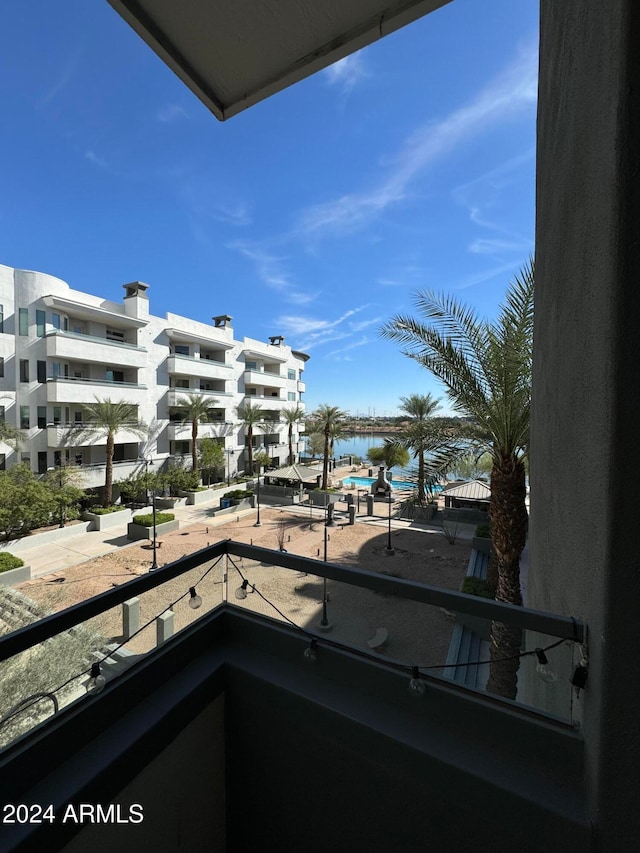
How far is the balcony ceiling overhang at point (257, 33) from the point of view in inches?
99.5

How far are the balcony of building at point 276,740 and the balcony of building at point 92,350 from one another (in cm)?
2128

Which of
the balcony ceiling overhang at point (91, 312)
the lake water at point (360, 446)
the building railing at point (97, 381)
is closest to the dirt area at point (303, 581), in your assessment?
the lake water at point (360, 446)

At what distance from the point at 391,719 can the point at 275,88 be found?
457 cm

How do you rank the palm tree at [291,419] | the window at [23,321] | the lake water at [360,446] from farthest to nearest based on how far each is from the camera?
1. the palm tree at [291,419]
2. the lake water at [360,446]
3. the window at [23,321]

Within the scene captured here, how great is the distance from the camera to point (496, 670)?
2.29 m

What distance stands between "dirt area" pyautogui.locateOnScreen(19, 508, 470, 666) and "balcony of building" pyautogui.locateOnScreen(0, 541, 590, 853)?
101mm

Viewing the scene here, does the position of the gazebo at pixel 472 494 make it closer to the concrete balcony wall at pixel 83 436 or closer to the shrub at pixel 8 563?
the shrub at pixel 8 563

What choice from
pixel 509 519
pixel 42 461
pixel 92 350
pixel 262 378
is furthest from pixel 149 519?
pixel 262 378

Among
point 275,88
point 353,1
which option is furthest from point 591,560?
point 275,88

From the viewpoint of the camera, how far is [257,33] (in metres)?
2.72

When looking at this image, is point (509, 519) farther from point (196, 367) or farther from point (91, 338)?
point (196, 367)

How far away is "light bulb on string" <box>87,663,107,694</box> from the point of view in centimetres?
168

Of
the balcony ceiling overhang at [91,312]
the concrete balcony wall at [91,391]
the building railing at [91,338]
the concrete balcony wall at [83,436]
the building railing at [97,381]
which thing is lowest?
the concrete balcony wall at [83,436]

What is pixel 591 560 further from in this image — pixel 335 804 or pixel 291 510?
pixel 291 510
